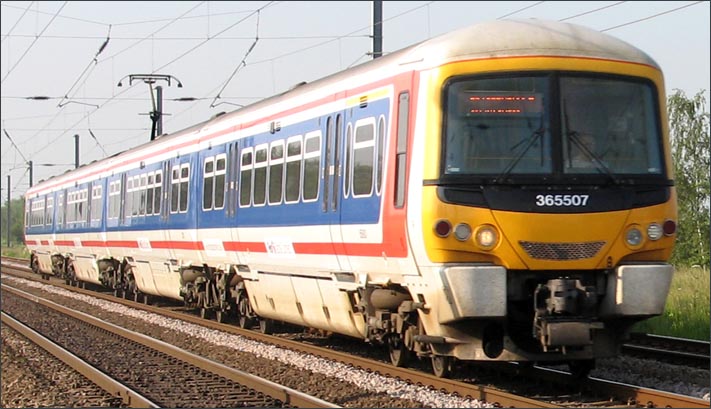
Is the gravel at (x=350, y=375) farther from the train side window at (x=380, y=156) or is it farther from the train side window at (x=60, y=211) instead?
the train side window at (x=60, y=211)

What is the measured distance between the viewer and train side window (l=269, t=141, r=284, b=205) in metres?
14.4

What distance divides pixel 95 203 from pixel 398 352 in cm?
1872

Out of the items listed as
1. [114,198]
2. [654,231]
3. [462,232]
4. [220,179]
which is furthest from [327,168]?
[114,198]

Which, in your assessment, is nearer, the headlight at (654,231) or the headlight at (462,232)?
the headlight at (462,232)

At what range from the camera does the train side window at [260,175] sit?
15086 millimetres

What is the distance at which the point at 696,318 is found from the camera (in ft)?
54.6

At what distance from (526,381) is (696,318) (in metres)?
6.54

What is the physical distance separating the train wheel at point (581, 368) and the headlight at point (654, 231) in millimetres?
1244

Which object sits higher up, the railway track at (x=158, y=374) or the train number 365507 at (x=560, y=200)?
the train number 365507 at (x=560, y=200)

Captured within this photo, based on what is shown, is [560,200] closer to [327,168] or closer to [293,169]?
[327,168]

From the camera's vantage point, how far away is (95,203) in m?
29.1

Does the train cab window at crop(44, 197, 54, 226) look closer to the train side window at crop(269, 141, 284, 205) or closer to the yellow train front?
the train side window at crop(269, 141, 284, 205)

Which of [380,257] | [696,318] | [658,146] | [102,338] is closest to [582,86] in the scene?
[658,146]

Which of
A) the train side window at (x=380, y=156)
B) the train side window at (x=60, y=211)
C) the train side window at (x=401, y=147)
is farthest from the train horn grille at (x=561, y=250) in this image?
the train side window at (x=60, y=211)
